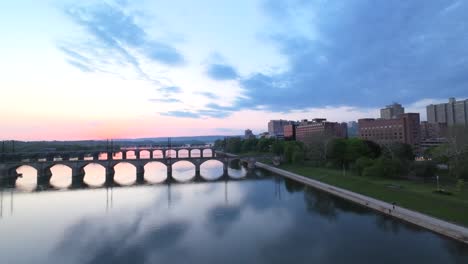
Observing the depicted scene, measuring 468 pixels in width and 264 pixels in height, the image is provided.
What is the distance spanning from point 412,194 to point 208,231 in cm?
2128

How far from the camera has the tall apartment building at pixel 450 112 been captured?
11261cm

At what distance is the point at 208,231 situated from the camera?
25.3m

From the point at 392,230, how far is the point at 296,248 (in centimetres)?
885

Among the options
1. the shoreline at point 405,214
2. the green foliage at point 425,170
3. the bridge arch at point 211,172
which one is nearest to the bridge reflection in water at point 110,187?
the bridge arch at point 211,172

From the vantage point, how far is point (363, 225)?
84.4ft

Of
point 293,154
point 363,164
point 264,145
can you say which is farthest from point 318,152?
point 264,145

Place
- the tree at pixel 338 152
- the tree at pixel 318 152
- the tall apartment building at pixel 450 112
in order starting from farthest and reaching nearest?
1. the tall apartment building at pixel 450 112
2. the tree at pixel 318 152
3. the tree at pixel 338 152

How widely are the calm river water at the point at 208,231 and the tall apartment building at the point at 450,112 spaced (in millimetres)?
104189

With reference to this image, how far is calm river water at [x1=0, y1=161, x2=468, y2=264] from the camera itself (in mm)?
19641

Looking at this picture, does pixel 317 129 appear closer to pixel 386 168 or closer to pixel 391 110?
pixel 391 110

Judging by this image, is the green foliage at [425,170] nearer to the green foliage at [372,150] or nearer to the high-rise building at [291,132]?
the green foliage at [372,150]

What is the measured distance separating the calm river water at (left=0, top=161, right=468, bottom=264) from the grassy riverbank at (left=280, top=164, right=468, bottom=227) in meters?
3.11

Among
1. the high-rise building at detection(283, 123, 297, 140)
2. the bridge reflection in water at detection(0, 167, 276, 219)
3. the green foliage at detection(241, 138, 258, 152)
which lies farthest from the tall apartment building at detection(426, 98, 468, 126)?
the bridge reflection in water at detection(0, 167, 276, 219)

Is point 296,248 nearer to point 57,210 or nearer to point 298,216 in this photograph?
point 298,216
